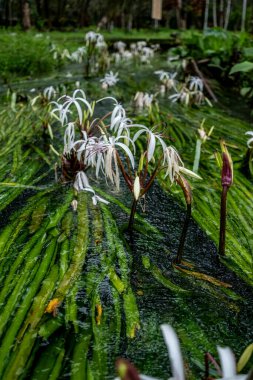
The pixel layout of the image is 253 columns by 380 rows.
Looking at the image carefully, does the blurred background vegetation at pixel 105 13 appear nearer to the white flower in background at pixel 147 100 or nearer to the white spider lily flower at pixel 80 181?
the white flower in background at pixel 147 100

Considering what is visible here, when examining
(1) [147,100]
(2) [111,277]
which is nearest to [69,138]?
(2) [111,277]

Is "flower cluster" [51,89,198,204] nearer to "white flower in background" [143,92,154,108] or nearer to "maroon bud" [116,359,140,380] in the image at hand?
"maroon bud" [116,359,140,380]

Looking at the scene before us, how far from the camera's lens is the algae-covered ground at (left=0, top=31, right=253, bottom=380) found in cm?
93

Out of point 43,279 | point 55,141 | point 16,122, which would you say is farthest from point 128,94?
point 43,279

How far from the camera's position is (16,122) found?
297 cm

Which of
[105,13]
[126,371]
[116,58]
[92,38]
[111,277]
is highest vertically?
[105,13]

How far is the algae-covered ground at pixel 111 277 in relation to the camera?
0.93m

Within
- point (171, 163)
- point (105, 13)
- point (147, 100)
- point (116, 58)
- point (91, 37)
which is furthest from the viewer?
point (105, 13)

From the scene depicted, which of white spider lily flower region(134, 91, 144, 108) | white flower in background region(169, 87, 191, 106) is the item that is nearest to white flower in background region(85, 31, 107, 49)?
white flower in background region(169, 87, 191, 106)

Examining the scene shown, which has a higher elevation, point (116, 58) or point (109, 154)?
point (109, 154)

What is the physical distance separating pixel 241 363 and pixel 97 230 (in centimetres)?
85

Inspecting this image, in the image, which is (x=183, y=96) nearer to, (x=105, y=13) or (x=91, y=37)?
(x=91, y=37)

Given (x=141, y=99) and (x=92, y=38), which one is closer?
(x=141, y=99)

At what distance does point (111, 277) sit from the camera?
119 cm
